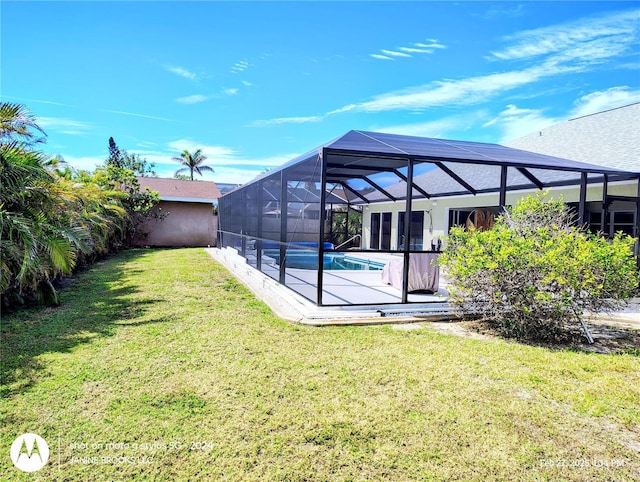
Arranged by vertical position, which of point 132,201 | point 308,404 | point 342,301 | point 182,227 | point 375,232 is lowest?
point 308,404

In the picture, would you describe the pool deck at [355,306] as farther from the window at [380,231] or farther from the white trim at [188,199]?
the white trim at [188,199]

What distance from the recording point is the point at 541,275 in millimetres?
5176

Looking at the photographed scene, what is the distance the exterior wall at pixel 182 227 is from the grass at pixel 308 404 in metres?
16.4

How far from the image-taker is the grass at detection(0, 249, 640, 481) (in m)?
2.54

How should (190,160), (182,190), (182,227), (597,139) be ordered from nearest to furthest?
1. (597,139)
2. (182,227)
3. (182,190)
4. (190,160)

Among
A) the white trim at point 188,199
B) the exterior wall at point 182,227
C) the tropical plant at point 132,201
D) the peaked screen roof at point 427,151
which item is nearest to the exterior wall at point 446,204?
the peaked screen roof at point 427,151

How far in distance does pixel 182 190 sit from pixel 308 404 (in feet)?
72.0

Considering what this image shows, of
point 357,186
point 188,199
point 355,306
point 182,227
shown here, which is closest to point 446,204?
point 357,186

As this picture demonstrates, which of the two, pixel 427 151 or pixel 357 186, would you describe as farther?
pixel 357 186

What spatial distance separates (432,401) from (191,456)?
2.09 meters

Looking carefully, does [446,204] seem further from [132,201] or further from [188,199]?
[132,201]

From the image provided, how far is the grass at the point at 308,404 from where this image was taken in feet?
8.34

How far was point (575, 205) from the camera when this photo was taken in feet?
35.7

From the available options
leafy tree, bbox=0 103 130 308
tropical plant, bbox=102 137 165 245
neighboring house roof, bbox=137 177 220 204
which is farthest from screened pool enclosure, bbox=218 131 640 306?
neighboring house roof, bbox=137 177 220 204
